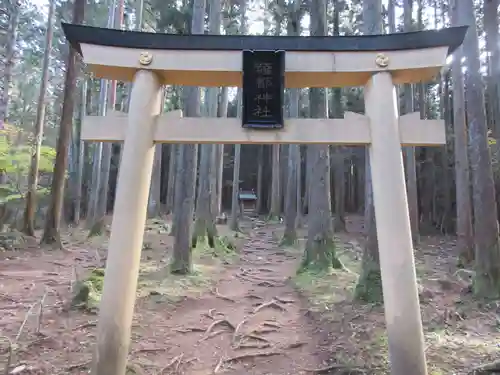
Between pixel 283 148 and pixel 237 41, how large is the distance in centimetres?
2238

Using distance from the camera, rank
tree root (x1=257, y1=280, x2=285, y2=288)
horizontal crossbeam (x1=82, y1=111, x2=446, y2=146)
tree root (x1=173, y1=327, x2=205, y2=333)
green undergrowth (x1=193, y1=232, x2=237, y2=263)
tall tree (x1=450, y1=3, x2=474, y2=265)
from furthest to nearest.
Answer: green undergrowth (x1=193, y1=232, x2=237, y2=263), tall tree (x1=450, y1=3, x2=474, y2=265), tree root (x1=257, y1=280, x2=285, y2=288), tree root (x1=173, y1=327, x2=205, y2=333), horizontal crossbeam (x1=82, y1=111, x2=446, y2=146)

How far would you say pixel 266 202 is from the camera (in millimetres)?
30344

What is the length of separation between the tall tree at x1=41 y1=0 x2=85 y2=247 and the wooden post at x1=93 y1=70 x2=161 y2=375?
7.99 meters

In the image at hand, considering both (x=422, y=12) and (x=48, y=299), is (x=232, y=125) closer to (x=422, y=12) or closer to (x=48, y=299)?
(x=48, y=299)

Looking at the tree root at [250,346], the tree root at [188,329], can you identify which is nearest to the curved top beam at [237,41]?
the tree root at [250,346]

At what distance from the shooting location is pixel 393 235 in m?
3.91

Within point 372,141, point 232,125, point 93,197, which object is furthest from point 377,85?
point 93,197

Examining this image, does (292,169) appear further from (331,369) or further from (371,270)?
(331,369)

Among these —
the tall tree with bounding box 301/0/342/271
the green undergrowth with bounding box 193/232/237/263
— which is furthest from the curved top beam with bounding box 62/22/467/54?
the green undergrowth with bounding box 193/232/237/263

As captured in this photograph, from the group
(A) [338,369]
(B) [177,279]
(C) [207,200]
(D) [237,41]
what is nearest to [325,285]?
(B) [177,279]

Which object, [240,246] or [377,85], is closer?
[377,85]

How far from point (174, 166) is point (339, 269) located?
47.6ft

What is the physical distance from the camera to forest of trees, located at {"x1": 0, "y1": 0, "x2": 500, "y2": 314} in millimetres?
7207

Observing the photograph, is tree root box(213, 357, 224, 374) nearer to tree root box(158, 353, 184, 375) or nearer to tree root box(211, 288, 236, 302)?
tree root box(158, 353, 184, 375)
